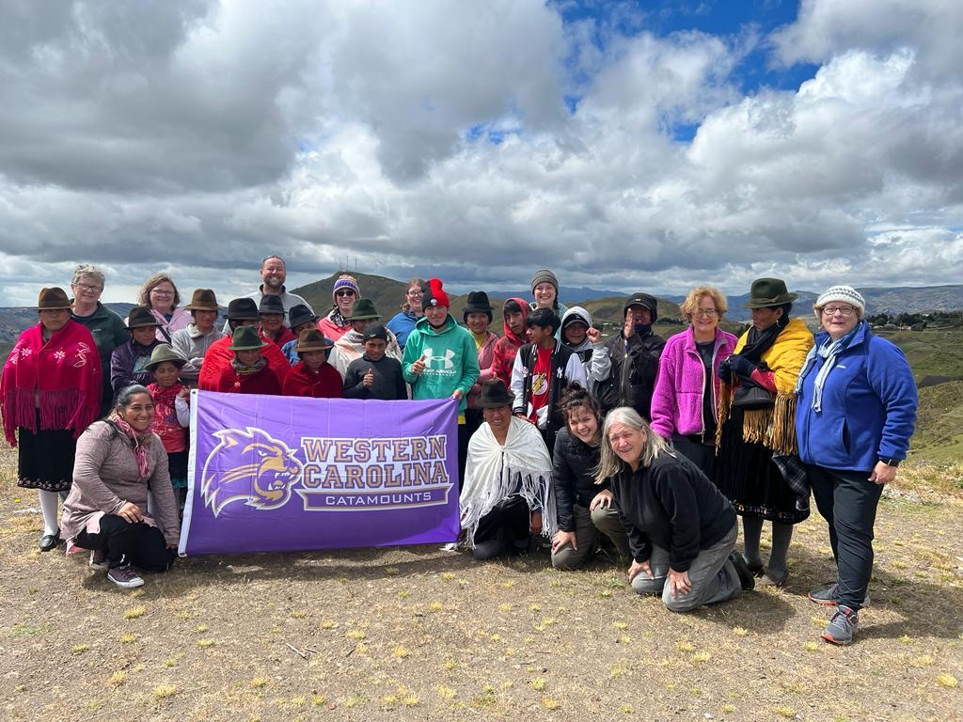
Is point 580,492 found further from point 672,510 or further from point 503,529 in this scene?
point 672,510

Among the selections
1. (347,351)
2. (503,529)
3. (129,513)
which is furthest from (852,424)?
(129,513)

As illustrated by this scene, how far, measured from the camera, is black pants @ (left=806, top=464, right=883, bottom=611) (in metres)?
5.20

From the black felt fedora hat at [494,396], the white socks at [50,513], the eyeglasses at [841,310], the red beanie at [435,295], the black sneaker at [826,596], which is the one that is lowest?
the black sneaker at [826,596]

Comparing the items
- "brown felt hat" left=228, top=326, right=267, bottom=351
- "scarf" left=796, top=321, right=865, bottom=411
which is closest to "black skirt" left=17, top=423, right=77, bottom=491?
"brown felt hat" left=228, top=326, right=267, bottom=351

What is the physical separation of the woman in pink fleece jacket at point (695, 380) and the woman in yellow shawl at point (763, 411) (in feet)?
0.43

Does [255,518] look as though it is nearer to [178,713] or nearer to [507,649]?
[178,713]

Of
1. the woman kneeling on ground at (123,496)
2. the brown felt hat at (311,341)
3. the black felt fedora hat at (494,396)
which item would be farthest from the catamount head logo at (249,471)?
the black felt fedora hat at (494,396)

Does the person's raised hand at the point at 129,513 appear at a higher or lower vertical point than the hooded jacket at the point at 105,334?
lower

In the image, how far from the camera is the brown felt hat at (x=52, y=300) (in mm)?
6758

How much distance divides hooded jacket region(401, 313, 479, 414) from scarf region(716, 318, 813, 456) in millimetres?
3077

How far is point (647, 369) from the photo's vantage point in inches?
269

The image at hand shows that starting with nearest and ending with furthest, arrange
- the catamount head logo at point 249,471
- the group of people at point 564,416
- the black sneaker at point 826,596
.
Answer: the group of people at point 564,416 < the black sneaker at point 826,596 < the catamount head logo at point 249,471

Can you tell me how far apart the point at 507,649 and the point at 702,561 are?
6.54 ft

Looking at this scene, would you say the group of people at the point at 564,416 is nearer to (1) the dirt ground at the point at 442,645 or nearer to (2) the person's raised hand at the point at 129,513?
(2) the person's raised hand at the point at 129,513
